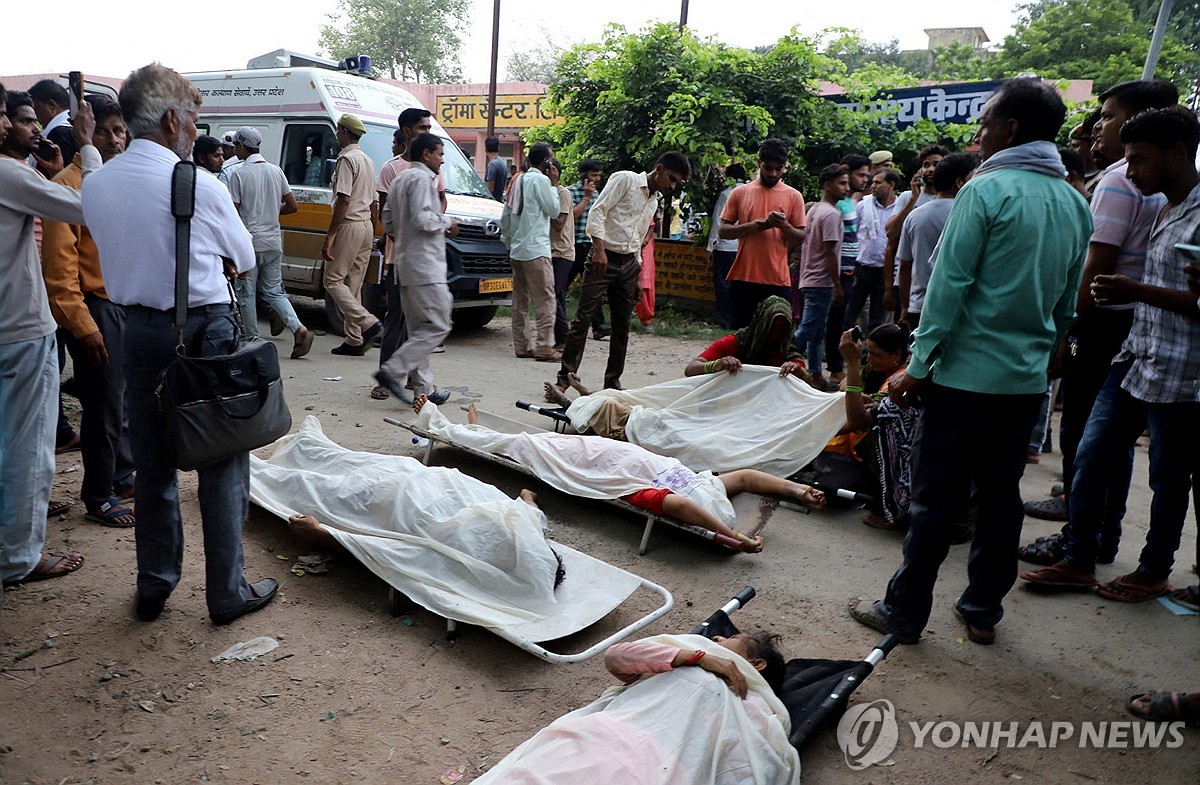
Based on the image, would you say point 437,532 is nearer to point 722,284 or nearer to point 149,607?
point 149,607

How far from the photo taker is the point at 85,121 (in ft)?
12.2

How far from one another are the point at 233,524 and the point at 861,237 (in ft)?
19.9

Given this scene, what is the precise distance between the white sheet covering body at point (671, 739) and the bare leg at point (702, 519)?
54.1 inches

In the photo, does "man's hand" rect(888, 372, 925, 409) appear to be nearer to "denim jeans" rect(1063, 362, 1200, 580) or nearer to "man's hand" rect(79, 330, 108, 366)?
"denim jeans" rect(1063, 362, 1200, 580)

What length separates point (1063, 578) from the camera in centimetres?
358

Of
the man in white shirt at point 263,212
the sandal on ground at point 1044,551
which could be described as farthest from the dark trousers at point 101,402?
the sandal on ground at point 1044,551

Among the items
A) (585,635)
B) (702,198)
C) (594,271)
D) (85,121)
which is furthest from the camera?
(702,198)

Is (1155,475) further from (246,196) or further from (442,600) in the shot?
(246,196)

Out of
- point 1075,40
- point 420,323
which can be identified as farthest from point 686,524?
point 1075,40

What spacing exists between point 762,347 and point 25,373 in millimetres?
3945

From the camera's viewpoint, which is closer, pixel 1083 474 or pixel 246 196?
pixel 1083 474

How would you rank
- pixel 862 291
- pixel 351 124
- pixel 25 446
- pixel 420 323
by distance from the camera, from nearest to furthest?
pixel 25 446 < pixel 420 323 < pixel 351 124 < pixel 862 291

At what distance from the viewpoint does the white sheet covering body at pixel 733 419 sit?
15.2 feet

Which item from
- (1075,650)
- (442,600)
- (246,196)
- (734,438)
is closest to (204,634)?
(442,600)
